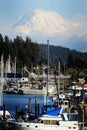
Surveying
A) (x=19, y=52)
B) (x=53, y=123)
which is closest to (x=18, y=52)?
(x=19, y=52)

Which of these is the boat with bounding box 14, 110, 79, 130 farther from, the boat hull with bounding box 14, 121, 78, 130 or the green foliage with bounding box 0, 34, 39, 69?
the green foliage with bounding box 0, 34, 39, 69

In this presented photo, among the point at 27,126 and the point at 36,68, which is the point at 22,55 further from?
the point at 27,126

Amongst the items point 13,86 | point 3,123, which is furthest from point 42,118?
point 13,86

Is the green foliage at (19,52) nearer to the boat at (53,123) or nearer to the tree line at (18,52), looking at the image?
the tree line at (18,52)

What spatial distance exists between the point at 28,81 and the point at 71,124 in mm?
100882

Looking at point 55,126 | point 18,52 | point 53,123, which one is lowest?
point 55,126

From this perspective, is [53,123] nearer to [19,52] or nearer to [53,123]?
[53,123]

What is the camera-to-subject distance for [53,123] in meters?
51.2

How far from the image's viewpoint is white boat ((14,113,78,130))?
1987 inches

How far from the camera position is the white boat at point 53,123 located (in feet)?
166

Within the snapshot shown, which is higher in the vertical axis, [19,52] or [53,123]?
[19,52]

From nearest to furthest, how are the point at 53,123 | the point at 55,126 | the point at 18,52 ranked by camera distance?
the point at 55,126 < the point at 53,123 < the point at 18,52

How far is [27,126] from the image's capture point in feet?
168

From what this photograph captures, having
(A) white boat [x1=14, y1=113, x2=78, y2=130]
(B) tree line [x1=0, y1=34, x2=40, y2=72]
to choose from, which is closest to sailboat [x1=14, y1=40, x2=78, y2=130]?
(A) white boat [x1=14, y1=113, x2=78, y2=130]
